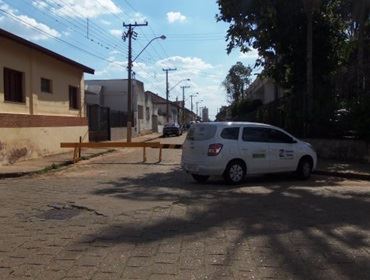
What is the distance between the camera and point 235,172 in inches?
589

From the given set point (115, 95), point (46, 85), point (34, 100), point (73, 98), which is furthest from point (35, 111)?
point (115, 95)

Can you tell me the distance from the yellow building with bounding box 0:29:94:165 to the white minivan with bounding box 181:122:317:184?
28.4ft

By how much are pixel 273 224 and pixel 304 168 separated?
7.79 m

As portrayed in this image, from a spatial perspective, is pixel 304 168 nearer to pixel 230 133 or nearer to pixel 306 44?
pixel 230 133

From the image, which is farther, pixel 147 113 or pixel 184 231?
pixel 147 113

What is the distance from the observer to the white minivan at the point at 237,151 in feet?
48.3

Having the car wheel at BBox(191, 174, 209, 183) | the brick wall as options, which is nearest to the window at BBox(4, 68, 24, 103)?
the brick wall

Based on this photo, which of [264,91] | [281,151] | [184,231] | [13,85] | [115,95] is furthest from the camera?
[264,91]

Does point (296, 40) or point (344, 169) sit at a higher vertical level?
point (296, 40)

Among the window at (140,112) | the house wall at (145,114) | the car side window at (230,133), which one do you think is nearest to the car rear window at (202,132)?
the car side window at (230,133)

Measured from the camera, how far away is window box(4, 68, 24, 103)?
22252mm

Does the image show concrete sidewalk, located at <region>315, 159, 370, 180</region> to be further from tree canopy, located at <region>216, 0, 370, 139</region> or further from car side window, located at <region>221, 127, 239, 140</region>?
car side window, located at <region>221, 127, 239, 140</region>

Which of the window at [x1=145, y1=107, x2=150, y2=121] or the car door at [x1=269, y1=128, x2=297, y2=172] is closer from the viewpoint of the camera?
the car door at [x1=269, y1=128, x2=297, y2=172]

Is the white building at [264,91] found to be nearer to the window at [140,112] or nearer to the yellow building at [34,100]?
the window at [140,112]
